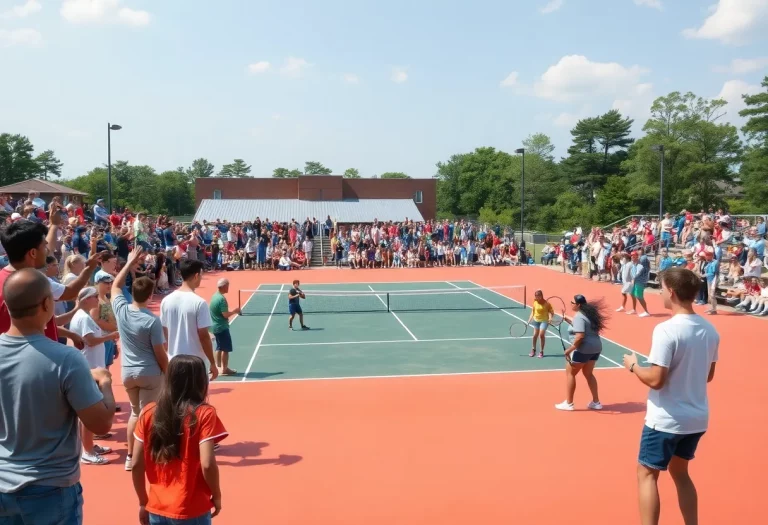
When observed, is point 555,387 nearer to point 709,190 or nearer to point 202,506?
point 202,506

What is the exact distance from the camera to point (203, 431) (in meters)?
3.77

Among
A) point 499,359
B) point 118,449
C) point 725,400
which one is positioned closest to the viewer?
point 118,449

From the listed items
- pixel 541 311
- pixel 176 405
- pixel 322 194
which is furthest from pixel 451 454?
pixel 322 194

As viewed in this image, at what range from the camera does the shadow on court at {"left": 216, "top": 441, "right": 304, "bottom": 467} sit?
788 cm

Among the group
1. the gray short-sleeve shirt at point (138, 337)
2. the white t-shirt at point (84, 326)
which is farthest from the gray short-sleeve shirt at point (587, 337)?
the white t-shirt at point (84, 326)

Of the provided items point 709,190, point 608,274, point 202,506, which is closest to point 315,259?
point 608,274

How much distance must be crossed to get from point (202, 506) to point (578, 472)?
5094mm

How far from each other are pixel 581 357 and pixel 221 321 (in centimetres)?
644

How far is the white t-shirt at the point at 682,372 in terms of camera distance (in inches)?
193

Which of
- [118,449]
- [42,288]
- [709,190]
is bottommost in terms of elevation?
[118,449]

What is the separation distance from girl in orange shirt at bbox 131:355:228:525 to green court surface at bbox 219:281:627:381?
855cm

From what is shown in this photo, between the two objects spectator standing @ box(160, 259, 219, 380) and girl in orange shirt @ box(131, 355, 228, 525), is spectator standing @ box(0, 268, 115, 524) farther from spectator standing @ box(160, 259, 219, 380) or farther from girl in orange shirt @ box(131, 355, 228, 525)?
spectator standing @ box(160, 259, 219, 380)

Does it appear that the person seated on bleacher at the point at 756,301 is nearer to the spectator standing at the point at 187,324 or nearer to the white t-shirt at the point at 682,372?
the white t-shirt at the point at 682,372

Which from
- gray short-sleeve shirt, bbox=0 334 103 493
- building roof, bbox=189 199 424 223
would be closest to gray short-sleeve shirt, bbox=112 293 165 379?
gray short-sleeve shirt, bbox=0 334 103 493
